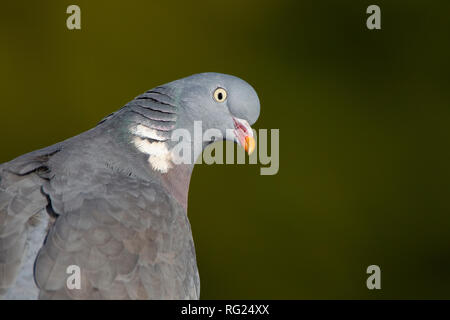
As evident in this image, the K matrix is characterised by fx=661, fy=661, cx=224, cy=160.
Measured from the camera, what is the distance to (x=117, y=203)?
1673 millimetres

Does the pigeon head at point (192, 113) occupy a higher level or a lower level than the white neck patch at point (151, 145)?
higher

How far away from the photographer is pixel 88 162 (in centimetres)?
177

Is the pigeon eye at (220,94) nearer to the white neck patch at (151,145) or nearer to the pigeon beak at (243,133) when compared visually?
the pigeon beak at (243,133)

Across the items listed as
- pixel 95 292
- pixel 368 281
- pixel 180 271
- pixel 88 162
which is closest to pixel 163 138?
pixel 88 162

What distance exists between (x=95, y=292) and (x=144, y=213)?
0.27 m

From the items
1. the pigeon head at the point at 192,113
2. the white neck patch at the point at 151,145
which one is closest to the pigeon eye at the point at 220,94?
the pigeon head at the point at 192,113

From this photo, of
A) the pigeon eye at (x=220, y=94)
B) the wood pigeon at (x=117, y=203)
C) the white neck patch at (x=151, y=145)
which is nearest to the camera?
the wood pigeon at (x=117, y=203)

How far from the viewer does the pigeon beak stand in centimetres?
208

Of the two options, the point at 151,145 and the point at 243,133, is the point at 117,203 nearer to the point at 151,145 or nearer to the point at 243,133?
the point at 151,145

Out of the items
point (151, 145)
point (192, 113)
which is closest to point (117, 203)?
point (151, 145)

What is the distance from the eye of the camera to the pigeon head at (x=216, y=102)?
202 centimetres

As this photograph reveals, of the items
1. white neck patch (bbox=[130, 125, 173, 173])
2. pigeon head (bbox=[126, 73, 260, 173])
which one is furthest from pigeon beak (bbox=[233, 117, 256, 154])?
white neck patch (bbox=[130, 125, 173, 173])
